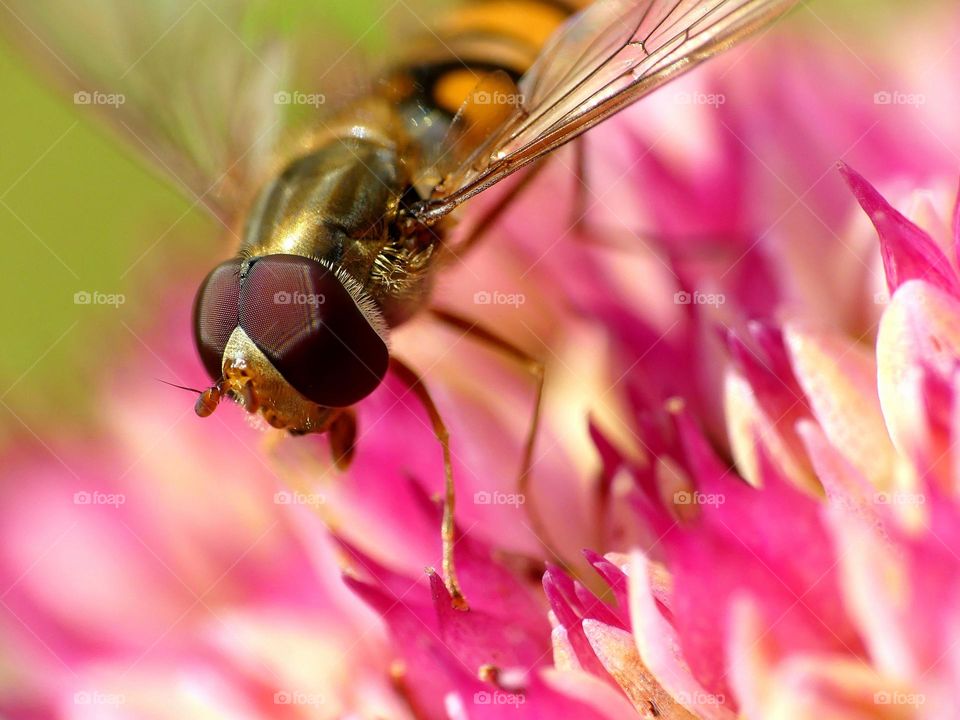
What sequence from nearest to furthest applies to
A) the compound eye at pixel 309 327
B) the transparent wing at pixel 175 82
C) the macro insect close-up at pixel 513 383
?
the macro insect close-up at pixel 513 383
the compound eye at pixel 309 327
the transparent wing at pixel 175 82

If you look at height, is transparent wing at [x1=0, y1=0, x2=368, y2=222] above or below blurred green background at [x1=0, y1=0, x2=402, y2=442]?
above

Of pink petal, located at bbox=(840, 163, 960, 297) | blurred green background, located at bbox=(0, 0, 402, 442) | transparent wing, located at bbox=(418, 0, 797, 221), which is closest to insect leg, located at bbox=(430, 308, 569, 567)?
transparent wing, located at bbox=(418, 0, 797, 221)

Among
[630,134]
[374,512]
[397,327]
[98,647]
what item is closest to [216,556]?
[98,647]

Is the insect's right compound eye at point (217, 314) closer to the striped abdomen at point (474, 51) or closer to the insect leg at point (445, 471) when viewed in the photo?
the insect leg at point (445, 471)

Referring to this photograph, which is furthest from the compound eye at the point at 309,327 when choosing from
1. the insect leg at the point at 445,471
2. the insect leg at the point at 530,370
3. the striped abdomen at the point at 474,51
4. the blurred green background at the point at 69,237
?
the blurred green background at the point at 69,237

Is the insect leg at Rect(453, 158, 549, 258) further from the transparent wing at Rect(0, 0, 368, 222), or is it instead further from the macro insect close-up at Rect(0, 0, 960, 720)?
the transparent wing at Rect(0, 0, 368, 222)

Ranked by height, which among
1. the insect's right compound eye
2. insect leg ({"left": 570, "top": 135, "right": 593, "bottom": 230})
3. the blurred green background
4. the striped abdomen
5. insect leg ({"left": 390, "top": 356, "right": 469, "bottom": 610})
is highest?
the striped abdomen
